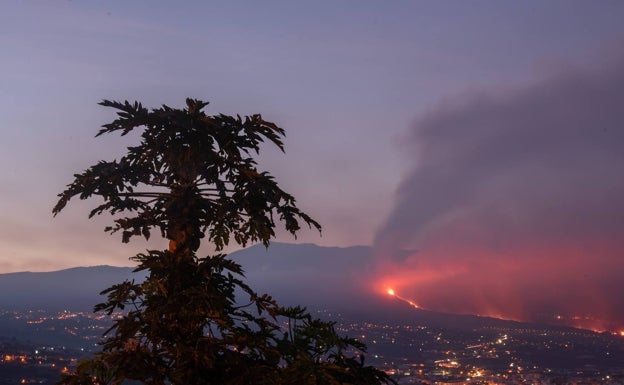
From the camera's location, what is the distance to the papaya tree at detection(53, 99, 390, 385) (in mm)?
6910

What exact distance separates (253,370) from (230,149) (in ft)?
10.4

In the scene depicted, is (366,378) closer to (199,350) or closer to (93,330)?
(199,350)

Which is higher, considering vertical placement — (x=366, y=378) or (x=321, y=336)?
(x=321, y=336)

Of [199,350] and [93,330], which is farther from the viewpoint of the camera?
[93,330]

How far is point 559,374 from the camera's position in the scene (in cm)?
13125

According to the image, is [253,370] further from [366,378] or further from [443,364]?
[443,364]

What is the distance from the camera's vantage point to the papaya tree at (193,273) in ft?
22.7

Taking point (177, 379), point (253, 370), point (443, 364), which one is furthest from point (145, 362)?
point (443, 364)

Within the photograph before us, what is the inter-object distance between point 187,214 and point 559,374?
14674cm

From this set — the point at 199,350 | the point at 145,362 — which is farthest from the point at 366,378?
the point at 145,362

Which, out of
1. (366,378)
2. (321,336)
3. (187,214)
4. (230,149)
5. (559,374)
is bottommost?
(559,374)

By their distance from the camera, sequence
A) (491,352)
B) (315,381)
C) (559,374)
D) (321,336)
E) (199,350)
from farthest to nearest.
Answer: (491,352) → (559,374) → (321,336) → (199,350) → (315,381)

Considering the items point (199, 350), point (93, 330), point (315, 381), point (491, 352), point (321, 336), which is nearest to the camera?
point (315, 381)

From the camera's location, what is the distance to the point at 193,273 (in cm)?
752
